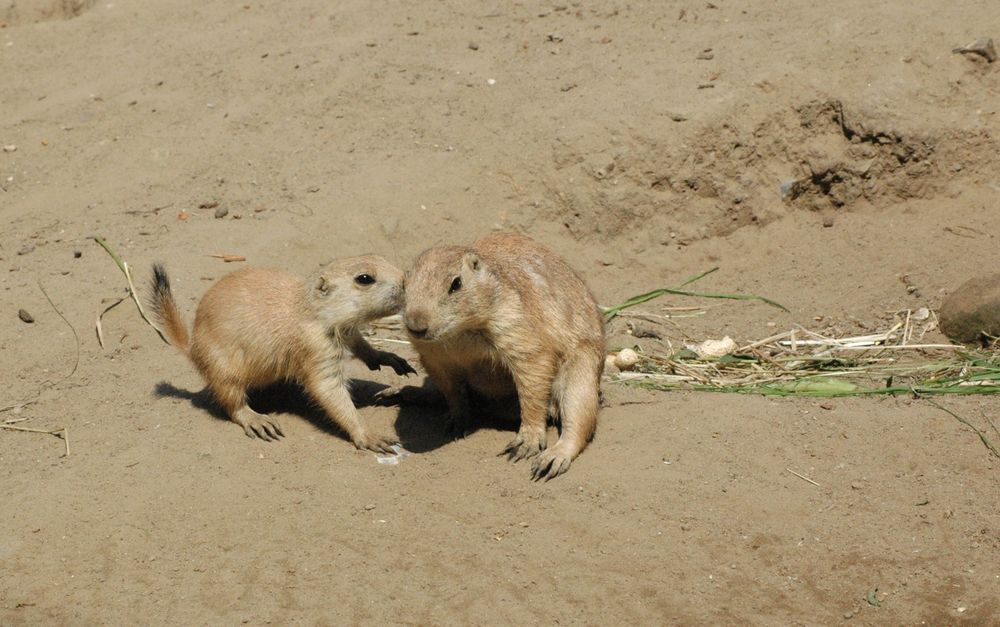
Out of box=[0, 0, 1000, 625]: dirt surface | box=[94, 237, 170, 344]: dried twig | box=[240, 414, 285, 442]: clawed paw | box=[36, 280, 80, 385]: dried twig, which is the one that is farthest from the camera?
box=[94, 237, 170, 344]: dried twig

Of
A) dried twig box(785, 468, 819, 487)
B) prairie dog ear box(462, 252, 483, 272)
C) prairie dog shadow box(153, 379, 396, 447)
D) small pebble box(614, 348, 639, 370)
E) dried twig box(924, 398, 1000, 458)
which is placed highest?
prairie dog ear box(462, 252, 483, 272)

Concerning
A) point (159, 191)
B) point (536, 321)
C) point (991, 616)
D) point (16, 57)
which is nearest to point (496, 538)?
point (536, 321)

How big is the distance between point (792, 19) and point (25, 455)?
23.6 feet

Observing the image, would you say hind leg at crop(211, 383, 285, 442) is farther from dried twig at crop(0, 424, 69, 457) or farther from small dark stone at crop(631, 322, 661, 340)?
small dark stone at crop(631, 322, 661, 340)

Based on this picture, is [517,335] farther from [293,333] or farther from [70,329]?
[70,329]

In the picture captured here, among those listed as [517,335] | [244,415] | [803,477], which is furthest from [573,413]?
[244,415]

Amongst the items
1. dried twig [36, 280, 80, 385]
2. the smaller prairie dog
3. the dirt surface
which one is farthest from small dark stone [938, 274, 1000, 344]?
dried twig [36, 280, 80, 385]

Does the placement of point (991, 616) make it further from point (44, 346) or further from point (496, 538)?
point (44, 346)

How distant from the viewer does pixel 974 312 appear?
22.2 ft

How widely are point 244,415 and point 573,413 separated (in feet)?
6.22

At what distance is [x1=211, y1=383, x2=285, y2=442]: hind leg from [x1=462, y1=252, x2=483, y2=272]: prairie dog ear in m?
1.53

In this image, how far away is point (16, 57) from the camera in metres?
10.6

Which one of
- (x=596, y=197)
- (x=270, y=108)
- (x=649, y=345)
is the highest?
(x=270, y=108)

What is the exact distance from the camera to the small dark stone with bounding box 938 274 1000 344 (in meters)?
6.68
